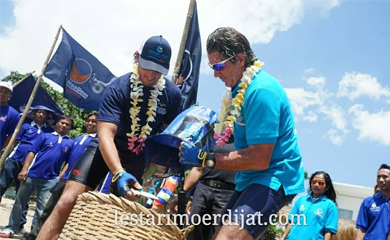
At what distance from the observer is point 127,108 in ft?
13.8

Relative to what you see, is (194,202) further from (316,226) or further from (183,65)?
(183,65)

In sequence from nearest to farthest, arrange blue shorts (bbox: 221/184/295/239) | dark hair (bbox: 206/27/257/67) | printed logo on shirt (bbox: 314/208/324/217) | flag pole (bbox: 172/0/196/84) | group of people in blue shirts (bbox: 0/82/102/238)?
1. blue shorts (bbox: 221/184/295/239)
2. dark hair (bbox: 206/27/257/67)
3. printed logo on shirt (bbox: 314/208/324/217)
4. group of people in blue shirts (bbox: 0/82/102/238)
5. flag pole (bbox: 172/0/196/84)

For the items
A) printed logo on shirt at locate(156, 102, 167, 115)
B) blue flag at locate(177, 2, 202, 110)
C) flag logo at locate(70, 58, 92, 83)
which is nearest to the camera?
printed logo on shirt at locate(156, 102, 167, 115)

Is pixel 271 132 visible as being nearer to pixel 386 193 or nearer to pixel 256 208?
pixel 256 208

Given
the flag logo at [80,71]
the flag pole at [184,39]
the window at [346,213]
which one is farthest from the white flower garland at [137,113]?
the window at [346,213]

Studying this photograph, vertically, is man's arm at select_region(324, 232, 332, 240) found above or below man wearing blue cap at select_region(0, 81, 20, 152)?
below

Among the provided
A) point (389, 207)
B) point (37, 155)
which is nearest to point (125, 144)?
point (389, 207)

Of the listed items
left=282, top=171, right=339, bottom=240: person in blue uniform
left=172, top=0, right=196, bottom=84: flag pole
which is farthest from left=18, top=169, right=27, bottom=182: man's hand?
left=282, top=171, right=339, bottom=240: person in blue uniform

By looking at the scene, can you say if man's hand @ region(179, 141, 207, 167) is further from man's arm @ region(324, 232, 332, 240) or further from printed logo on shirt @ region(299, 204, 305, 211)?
printed logo on shirt @ region(299, 204, 305, 211)

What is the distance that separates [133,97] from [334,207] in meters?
3.75

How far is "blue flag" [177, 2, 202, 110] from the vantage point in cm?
886

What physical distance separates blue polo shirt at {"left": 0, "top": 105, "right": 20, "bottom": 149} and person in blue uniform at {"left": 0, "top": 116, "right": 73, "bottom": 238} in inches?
23.7

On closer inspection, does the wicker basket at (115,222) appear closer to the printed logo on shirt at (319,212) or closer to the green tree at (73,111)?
the printed logo on shirt at (319,212)

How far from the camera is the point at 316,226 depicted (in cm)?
654
